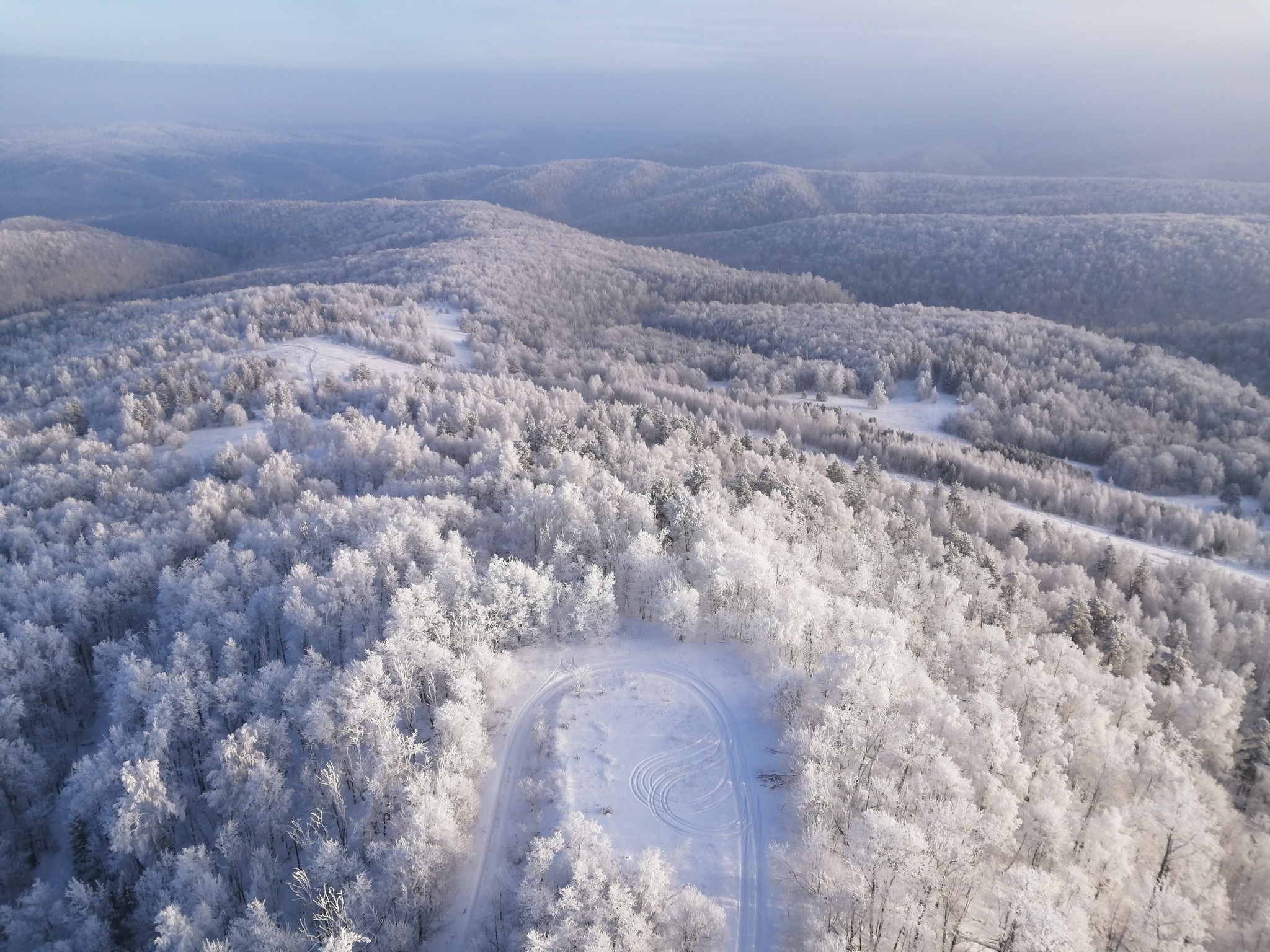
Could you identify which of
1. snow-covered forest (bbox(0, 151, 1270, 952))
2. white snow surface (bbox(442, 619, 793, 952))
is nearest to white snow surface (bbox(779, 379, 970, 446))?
snow-covered forest (bbox(0, 151, 1270, 952))

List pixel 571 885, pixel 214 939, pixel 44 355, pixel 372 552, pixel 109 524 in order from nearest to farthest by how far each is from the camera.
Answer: pixel 571 885
pixel 214 939
pixel 372 552
pixel 109 524
pixel 44 355

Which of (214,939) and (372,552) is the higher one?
(372,552)

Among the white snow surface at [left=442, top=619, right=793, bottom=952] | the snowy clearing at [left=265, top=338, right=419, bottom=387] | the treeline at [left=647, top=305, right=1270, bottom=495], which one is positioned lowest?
the treeline at [left=647, top=305, right=1270, bottom=495]

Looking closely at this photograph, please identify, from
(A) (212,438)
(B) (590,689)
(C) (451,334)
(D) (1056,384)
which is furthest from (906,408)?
(A) (212,438)

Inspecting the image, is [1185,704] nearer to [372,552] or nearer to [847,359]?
[372,552]

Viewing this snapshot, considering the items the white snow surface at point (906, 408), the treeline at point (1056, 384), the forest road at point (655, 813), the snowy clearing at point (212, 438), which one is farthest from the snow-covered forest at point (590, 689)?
the white snow surface at point (906, 408)

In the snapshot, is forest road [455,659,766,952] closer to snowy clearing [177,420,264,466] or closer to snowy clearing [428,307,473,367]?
snowy clearing [177,420,264,466]

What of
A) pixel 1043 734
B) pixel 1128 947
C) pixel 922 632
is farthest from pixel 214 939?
pixel 922 632
